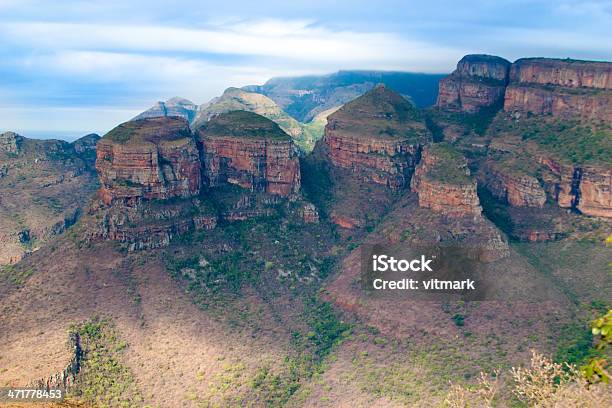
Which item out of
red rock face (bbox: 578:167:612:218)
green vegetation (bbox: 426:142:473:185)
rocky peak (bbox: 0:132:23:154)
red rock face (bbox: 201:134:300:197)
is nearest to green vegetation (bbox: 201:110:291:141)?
red rock face (bbox: 201:134:300:197)

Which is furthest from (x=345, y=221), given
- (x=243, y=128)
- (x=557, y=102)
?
(x=557, y=102)

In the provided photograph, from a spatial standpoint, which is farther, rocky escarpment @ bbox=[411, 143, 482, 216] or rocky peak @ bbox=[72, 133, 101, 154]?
rocky peak @ bbox=[72, 133, 101, 154]

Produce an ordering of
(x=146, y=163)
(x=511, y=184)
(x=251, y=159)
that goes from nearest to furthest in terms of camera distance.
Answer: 1. (x=146, y=163)
2. (x=511, y=184)
3. (x=251, y=159)

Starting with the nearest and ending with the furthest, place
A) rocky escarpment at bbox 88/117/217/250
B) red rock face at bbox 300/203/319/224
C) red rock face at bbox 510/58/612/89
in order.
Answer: rocky escarpment at bbox 88/117/217/250, red rock face at bbox 300/203/319/224, red rock face at bbox 510/58/612/89

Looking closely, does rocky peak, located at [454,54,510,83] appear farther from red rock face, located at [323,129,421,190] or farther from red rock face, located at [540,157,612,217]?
red rock face, located at [540,157,612,217]

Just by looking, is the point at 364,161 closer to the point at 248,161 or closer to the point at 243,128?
the point at 248,161

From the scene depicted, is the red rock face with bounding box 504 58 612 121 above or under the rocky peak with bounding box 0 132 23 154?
above
